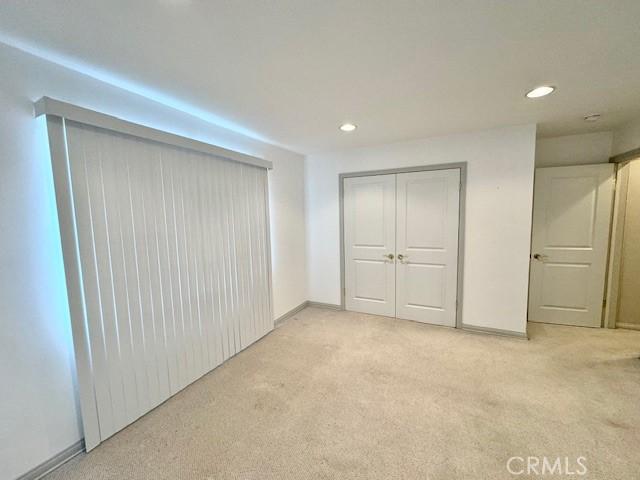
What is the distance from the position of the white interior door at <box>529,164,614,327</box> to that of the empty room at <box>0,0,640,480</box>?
26 millimetres

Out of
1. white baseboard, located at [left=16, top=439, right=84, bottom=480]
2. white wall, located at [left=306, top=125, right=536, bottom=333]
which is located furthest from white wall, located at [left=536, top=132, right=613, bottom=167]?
white baseboard, located at [left=16, top=439, right=84, bottom=480]

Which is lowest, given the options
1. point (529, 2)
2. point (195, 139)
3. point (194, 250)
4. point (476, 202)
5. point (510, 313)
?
point (510, 313)

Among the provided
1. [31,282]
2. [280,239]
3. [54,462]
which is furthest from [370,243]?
[54,462]

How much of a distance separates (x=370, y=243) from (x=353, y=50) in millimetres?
2596

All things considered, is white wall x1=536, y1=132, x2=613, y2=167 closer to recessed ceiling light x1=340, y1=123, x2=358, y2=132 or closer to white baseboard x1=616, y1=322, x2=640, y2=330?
white baseboard x1=616, y1=322, x2=640, y2=330

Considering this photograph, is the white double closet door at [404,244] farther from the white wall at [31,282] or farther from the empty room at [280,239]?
the white wall at [31,282]

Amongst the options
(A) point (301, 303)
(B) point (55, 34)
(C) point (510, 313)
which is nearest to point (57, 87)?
(B) point (55, 34)

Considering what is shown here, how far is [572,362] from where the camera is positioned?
2.51 metres

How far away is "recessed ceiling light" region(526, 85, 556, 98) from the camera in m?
1.96

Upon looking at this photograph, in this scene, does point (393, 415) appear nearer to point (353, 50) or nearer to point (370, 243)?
point (370, 243)

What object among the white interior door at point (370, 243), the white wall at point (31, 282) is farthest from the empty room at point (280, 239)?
A: the white interior door at point (370, 243)

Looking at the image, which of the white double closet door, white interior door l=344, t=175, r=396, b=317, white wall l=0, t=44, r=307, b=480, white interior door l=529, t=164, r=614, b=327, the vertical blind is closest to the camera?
white wall l=0, t=44, r=307, b=480

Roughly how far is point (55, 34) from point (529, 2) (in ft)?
7.51

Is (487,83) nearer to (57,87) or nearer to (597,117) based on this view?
(597,117)
